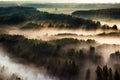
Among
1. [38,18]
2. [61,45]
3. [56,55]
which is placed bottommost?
[56,55]

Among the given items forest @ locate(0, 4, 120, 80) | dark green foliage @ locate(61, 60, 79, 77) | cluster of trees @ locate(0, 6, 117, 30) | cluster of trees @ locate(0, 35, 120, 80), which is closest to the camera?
dark green foliage @ locate(61, 60, 79, 77)

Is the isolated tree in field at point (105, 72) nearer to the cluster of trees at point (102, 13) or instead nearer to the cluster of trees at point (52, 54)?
the cluster of trees at point (52, 54)

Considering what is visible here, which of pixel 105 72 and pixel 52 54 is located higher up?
pixel 52 54

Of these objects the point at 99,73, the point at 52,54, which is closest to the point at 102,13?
the point at 52,54

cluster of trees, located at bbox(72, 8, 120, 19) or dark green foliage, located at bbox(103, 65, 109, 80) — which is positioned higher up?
cluster of trees, located at bbox(72, 8, 120, 19)

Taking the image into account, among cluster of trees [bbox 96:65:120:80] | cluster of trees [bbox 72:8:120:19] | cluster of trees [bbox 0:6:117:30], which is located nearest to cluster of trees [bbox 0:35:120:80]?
cluster of trees [bbox 96:65:120:80]

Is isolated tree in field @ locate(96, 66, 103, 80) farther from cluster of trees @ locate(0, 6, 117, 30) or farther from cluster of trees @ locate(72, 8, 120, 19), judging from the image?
cluster of trees @ locate(72, 8, 120, 19)

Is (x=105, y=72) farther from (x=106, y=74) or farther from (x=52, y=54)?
(x=52, y=54)

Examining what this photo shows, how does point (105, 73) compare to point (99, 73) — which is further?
point (99, 73)

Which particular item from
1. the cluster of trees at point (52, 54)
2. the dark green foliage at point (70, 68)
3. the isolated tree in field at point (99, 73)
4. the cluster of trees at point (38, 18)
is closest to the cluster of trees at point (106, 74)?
the isolated tree in field at point (99, 73)
